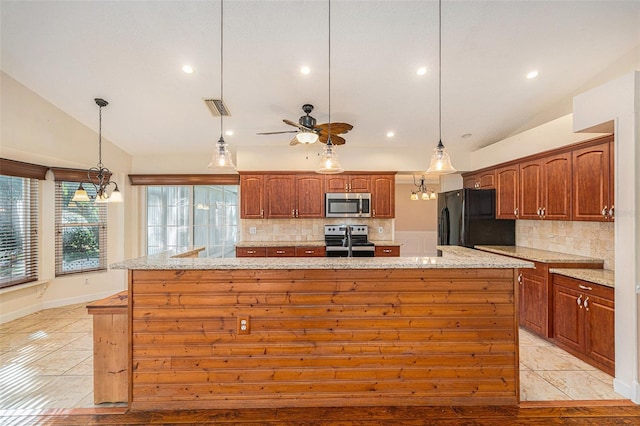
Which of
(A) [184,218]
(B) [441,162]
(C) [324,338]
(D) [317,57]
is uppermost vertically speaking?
(D) [317,57]

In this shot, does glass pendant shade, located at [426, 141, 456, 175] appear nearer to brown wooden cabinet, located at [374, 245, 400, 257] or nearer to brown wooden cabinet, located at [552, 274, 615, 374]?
brown wooden cabinet, located at [552, 274, 615, 374]

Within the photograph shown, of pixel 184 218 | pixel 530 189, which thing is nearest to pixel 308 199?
pixel 184 218

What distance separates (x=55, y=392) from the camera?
240cm

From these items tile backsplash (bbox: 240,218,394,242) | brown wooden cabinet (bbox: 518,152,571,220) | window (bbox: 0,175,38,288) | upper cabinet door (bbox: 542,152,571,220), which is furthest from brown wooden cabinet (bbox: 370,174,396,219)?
window (bbox: 0,175,38,288)

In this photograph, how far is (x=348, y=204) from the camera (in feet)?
17.1

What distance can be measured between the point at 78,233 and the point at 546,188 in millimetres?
6978

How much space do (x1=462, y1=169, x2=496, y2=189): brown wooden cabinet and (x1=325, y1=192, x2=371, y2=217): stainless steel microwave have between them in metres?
1.85

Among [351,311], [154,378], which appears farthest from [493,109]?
[154,378]

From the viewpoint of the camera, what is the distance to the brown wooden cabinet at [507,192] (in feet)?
13.6

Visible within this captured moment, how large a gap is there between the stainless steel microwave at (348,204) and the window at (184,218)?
1.91 meters

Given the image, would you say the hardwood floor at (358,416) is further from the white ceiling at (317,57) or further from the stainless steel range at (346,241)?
the white ceiling at (317,57)

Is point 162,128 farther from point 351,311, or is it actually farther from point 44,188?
point 351,311

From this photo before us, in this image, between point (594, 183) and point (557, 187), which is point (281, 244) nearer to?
point (557, 187)

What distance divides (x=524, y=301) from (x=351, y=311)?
2.66 m
